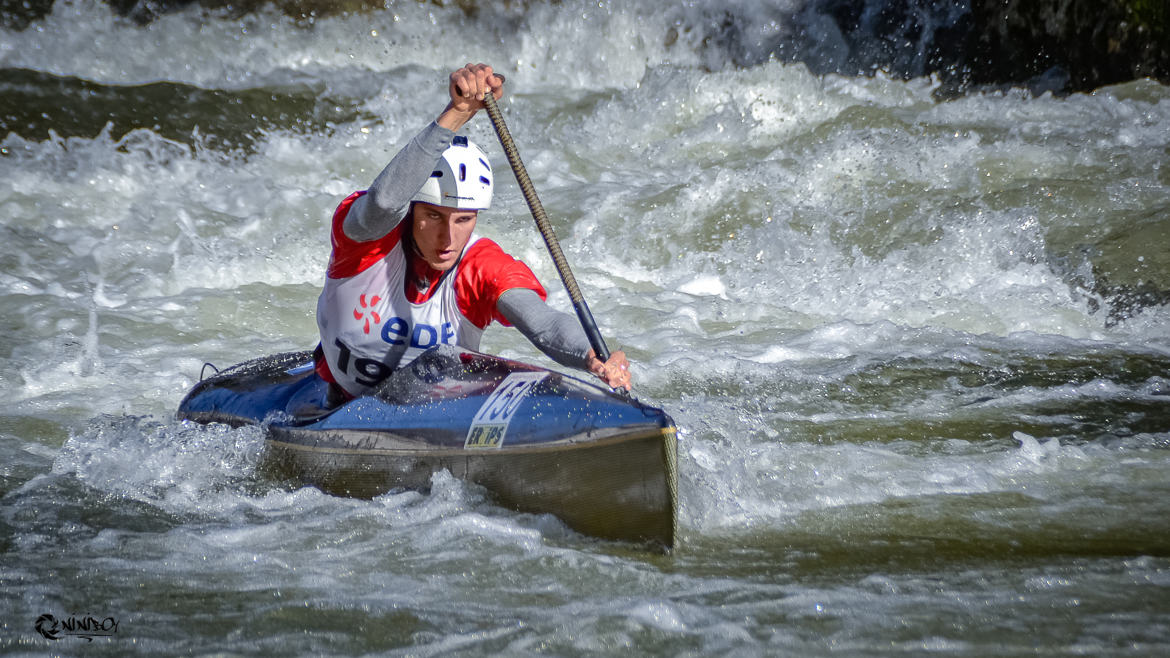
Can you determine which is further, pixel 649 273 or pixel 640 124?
pixel 640 124

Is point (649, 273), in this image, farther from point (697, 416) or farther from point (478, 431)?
point (478, 431)

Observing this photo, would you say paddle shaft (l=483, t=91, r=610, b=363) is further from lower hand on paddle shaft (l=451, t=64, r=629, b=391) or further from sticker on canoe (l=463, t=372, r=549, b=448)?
sticker on canoe (l=463, t=372, r=549, b=448)

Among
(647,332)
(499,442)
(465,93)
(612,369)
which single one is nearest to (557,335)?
(612,369)

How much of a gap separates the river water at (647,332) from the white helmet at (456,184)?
2.86 ft

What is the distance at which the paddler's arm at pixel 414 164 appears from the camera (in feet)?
9.30

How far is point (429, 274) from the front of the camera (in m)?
3.19

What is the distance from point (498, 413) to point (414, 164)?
737 mm

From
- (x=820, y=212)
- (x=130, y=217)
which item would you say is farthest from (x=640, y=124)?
(x=130, y=217)

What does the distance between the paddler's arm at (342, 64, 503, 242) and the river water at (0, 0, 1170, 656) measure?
822 mm

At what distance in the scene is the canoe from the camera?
108 inches

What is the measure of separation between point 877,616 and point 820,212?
16.3 feet

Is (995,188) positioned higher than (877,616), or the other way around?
(995,188)

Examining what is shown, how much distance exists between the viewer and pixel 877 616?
91.2 inches

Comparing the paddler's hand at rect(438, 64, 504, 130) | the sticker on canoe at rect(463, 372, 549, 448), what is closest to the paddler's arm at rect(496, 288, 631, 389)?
the sticker on canoe at rect(463, 372, 549, 448)
